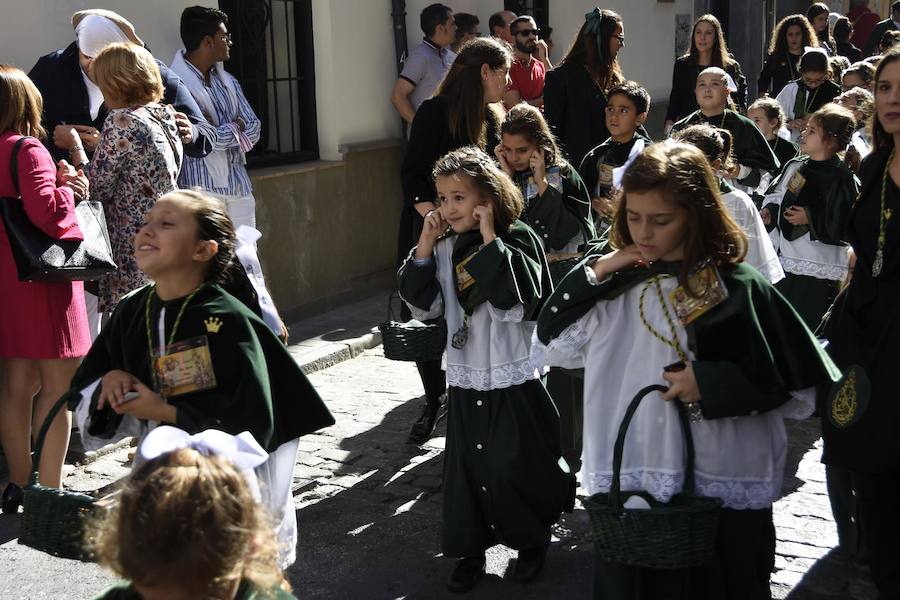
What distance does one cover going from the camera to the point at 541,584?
15.3 feet

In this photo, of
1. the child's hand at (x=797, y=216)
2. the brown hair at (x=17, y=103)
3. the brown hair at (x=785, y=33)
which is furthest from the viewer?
the brown hair at (x=785, y=33)

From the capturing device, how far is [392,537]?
5215 mm

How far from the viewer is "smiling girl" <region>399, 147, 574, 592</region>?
464cm

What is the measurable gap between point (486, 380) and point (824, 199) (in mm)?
2785

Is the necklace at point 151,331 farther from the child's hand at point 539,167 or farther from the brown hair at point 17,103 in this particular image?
the child's hand at point 539,167

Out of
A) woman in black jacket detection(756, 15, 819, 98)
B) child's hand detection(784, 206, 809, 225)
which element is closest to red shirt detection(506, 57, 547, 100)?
woman in black jacket detection(756, 15, 819, 98)

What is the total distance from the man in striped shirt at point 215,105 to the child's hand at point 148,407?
13.0 ft

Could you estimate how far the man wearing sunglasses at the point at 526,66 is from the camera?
10.8 metres

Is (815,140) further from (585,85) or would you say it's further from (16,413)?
(16,413)

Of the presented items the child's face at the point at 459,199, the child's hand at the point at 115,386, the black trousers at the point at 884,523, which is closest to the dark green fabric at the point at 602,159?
the child's face at the point at 459,199

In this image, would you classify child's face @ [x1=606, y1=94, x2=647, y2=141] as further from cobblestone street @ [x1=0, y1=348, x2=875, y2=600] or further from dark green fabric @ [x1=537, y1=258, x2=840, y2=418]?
dark green fabric @ [x1=537, y1=258, x2=840, y2=418]

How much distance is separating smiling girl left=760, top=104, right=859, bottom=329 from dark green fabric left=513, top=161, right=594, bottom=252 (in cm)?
144

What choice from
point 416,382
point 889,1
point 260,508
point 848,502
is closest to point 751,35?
point 889,1

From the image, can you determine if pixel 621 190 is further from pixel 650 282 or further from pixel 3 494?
pixel 3 494
